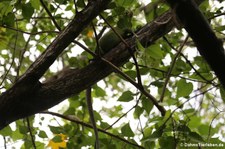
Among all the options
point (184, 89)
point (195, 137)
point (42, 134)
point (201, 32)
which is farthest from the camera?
point (42, 134)

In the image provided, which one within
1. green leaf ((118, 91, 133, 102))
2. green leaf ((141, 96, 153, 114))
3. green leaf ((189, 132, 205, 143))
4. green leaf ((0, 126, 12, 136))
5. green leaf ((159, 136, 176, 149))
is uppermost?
green leaf ((0, 126, 12, 136))

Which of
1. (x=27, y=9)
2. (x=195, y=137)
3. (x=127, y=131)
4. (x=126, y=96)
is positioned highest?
(x=27, y=9)

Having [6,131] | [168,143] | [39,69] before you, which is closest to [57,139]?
[6,131]

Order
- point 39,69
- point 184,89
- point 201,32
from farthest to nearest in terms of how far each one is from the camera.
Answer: point 184,89 → point 39,69 → point 201,32

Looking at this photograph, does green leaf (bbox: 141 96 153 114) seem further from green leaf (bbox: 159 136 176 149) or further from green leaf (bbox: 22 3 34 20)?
green leaf (bbox: 22 3 34 20)

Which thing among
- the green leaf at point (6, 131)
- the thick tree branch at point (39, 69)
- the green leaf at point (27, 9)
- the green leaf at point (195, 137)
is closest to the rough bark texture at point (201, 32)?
the green leaf at point (195, 137)

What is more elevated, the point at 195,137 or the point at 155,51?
the point at 155,51

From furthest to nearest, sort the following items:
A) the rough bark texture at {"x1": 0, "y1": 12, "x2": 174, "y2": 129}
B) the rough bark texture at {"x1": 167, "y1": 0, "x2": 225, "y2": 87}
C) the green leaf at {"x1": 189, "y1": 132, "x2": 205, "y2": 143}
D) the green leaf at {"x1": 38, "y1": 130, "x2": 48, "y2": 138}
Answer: the green leaf at {"x1": 38, "y1": 130, "x2": 48, "y2": 138} → the rough bark texture at {"x1": 0, "y1": 12, "x2": 174, "y2": 129} → the green leaf at {"x1": 189, "y1": 132, "x2": 205, "y2": 143} → the rough bark texture at {"x1": 167, "y1": 0, "x2": 225, "y2": 87}

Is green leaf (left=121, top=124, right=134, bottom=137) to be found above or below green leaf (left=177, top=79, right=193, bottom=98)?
below

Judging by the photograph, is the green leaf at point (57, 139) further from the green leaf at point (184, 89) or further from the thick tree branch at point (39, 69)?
the green leaf at point (184, 89)

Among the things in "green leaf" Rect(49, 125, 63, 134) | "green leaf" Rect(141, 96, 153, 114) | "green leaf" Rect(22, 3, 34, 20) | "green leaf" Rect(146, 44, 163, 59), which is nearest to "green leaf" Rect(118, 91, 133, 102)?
"green leaf" Rect(141, 96, 153, 114)

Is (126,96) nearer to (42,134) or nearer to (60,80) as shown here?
(60,80)

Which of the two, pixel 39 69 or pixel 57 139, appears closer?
pixel 39 69

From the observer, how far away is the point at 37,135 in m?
1.42
